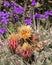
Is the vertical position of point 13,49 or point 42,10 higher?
point 13,49

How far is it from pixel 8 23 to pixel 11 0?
678mm

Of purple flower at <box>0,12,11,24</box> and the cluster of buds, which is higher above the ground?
the cluster of buds

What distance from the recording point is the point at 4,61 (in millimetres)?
1988

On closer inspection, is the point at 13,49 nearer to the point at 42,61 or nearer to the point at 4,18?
the point at 42,61

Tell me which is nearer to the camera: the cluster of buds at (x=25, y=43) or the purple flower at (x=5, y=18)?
the cluster of buds at (x=25, y=43)

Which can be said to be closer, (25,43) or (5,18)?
(25,43)

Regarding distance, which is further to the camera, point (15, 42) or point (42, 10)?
point (42, 10)

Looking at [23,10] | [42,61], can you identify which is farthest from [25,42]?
[23,10]

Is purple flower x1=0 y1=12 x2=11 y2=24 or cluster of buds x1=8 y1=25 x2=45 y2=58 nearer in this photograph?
cluster of buds x1=8 y1=25 x2=45 y2=58

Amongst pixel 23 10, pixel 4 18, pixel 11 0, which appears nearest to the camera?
pixel 4 18

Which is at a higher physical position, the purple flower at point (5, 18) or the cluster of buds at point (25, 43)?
the cluster of buds at point (25, 43)

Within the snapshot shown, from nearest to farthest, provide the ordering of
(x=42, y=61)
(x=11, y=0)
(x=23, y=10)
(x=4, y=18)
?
(x=42, y=61), (x=4, y=18), (x=23, y=10), (x=11, y=0)

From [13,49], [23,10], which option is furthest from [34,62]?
[23,10]

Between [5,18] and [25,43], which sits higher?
[25,43]
